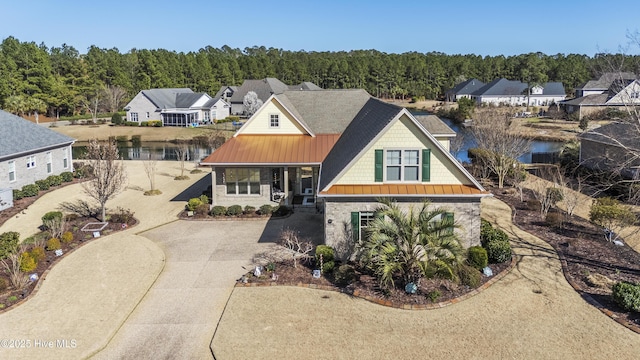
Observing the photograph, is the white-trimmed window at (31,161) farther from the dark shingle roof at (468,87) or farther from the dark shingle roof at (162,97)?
the dark shingle roof at (468,87)

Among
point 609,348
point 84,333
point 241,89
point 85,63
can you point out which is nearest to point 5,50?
point 85,63

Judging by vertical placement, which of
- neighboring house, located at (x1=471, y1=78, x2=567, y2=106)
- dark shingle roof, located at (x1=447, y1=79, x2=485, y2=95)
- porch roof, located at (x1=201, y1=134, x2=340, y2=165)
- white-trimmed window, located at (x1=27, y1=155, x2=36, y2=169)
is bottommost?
white-trimmed window, located at (x1=27, y1=155, x2=36, y2=169)

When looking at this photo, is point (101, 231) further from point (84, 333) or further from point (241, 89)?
point (241, 89)

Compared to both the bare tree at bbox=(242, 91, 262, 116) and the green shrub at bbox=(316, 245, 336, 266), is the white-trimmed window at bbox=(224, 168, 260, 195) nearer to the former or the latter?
the green shrub at bbox=(316, 245, 336, 266)

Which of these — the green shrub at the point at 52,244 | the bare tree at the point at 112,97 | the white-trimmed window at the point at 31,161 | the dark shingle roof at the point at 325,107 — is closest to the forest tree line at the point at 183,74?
the bare tree at the point at 112,97

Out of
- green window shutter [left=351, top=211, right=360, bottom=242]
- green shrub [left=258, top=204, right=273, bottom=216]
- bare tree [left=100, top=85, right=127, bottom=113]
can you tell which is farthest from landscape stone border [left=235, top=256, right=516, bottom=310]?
bare tree [left=100, top=85, right=127, bottom=113]

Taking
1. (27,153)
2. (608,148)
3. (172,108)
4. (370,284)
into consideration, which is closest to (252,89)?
(172,108)
